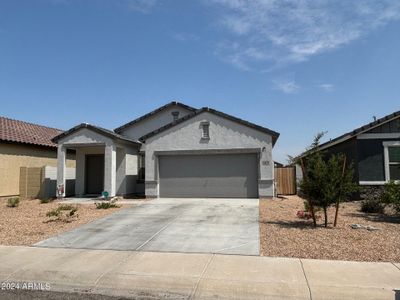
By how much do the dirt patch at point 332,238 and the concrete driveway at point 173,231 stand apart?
46 cm

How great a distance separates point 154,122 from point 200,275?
Result: 18844 mm

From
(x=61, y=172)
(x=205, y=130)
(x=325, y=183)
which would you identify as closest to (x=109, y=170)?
(x=61, y=172)

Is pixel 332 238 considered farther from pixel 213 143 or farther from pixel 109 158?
pixel 109 158

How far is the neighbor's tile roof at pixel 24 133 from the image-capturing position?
21.8m

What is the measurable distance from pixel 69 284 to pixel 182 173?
13418mm

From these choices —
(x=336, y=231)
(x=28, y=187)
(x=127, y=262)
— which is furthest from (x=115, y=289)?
(x=28, y=187)

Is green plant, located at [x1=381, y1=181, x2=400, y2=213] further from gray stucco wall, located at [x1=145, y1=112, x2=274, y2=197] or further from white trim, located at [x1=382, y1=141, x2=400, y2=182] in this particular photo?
gray stucco wall, located at [x1=145, y1=112, x2=274, y2=197]

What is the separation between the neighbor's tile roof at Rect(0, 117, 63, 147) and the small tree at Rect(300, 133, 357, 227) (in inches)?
673

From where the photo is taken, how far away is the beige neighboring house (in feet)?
68.3

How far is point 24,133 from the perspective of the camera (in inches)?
940

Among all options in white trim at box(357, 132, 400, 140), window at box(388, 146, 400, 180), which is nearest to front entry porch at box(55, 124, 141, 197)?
white trim at box(357, 132, 400, 140)

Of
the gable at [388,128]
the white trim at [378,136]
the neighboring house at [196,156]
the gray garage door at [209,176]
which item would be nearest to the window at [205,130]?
the neighboring house at [196,156]

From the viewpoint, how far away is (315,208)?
12125 mm

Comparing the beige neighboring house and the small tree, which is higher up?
the beige neighboring house
